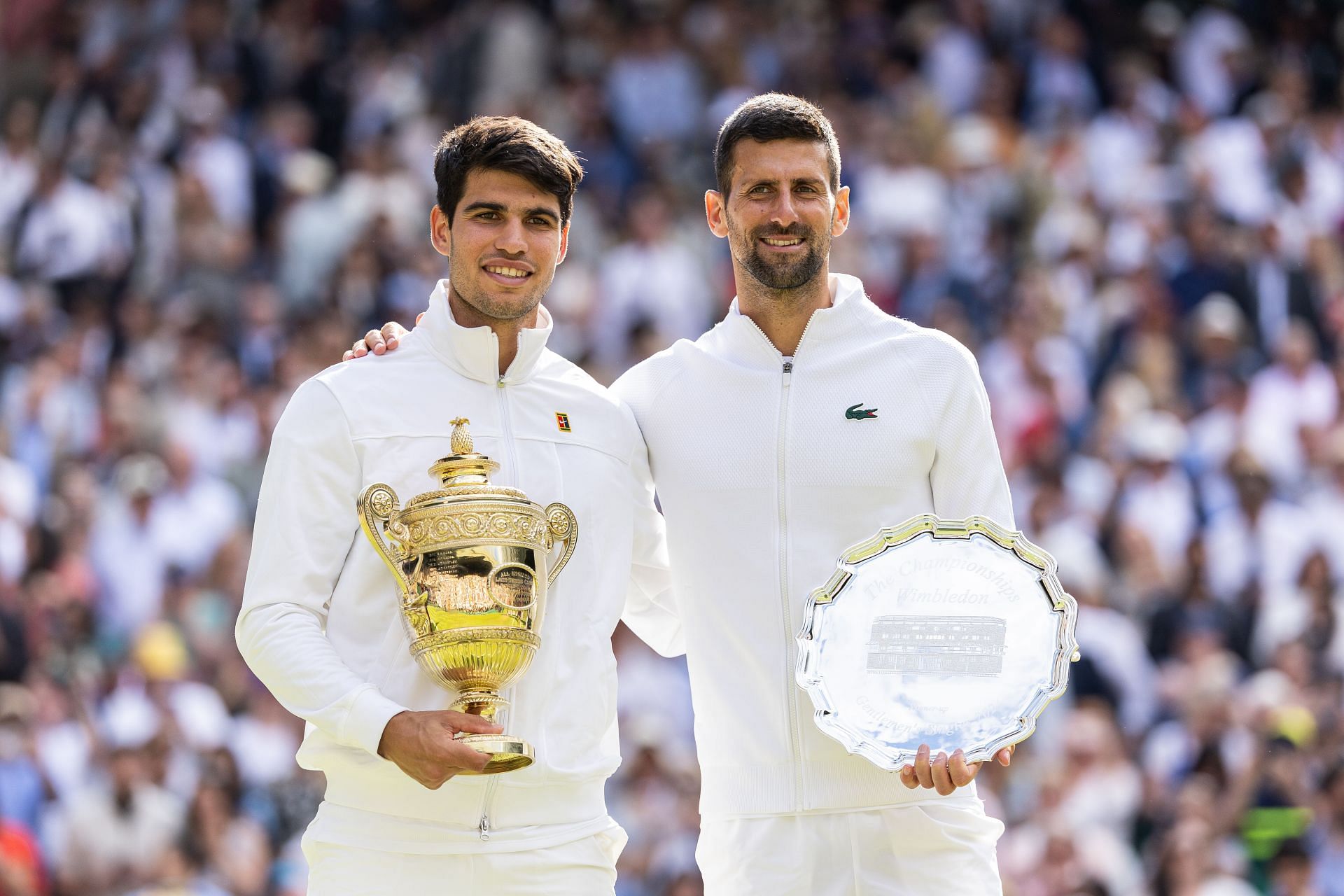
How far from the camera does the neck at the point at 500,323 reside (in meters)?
4.59

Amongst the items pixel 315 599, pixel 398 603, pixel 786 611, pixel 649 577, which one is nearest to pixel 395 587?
pixel 398 603

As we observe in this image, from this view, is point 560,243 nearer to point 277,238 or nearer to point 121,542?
point 121,542

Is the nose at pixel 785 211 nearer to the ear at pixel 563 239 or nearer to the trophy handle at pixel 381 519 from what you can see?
the ear at pixel 563 239

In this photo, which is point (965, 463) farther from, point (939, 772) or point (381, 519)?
point (381, 519)

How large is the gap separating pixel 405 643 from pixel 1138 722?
5.59 meters

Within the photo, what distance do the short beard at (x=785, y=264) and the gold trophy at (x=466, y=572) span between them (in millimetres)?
870

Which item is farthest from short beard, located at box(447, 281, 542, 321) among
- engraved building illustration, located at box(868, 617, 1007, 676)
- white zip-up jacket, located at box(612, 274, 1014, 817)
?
engraved building illustration, located at box(868, 617, 1007, 676)

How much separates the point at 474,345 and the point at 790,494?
2.55 ft

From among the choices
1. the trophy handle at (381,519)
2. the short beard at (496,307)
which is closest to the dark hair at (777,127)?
the short beard at (496,307)

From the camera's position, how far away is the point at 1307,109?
43.7 feet

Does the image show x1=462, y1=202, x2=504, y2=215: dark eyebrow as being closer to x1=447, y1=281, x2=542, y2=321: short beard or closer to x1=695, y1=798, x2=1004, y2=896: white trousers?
x1=447, y1=281, x2=542, y2=321: short beard

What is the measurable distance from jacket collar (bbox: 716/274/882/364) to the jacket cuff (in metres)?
1.24

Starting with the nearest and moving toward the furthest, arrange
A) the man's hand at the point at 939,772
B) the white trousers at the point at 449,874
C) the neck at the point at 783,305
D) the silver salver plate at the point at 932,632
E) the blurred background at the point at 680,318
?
the man's hand at the point at 939,772
the white trousers at the point at 449,874
the silver salver plate at the point at 932,632
the neck at the point at 783,305
the blurred background at the point at 680,318

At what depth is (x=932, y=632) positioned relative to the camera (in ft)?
14.7
